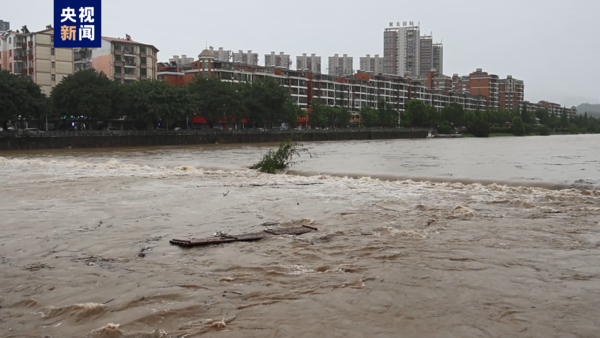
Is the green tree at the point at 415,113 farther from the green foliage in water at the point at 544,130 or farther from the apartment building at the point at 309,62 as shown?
the apartment building at the point at 309,62

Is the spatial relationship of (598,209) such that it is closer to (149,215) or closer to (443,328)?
(443,328)

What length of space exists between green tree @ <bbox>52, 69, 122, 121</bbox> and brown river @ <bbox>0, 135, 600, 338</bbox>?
3825 centimetres

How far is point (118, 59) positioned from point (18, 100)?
23.4 m

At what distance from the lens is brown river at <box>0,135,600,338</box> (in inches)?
171

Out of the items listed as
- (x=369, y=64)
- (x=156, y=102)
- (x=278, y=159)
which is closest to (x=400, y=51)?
(x=369, y=64)

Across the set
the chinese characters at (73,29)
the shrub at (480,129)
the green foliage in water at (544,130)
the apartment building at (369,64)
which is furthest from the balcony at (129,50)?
the apartment building at (369,64)

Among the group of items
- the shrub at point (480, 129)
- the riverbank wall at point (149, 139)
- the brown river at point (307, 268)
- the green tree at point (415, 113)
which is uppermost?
the green tree at point (415, 113)

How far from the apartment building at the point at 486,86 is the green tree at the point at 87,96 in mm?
131402

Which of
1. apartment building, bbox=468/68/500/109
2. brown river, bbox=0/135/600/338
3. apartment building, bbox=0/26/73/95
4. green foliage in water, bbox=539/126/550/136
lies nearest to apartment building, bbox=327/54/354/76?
apartment building, bbox=468/68/500/109

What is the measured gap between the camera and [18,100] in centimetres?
4288

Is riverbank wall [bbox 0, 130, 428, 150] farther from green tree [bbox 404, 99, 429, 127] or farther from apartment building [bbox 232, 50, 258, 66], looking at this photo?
apartment building [bbox 232, 50, 258, 66]

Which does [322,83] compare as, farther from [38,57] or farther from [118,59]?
[38,57]

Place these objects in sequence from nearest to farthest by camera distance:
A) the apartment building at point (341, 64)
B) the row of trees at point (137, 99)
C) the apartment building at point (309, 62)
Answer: the row of trees at point (137, 99), the apartment building at point (309, 62), the apartment building at point (341, 64)

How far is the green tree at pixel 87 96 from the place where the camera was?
Result: 47688mm
